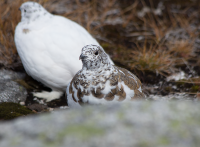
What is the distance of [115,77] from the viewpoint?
2.07 m

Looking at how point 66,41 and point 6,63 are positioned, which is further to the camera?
point 6,63

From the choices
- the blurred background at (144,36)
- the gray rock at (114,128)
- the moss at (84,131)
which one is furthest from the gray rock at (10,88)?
the moss at (84,131)

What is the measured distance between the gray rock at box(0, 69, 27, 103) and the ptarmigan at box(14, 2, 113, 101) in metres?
0.34

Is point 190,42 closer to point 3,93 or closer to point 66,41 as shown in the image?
point 66,41

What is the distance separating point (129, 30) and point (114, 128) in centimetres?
384

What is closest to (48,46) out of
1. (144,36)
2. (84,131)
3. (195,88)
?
(84,131)

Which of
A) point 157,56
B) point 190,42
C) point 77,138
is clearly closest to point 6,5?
point 157,56

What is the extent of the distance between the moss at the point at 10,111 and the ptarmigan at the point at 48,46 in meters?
0.49

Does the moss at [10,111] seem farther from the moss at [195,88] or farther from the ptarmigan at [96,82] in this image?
the moss at [195,88]

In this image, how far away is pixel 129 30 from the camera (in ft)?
15.1

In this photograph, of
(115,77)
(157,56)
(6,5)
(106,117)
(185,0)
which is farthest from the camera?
(185,0)

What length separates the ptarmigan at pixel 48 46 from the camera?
104 inches

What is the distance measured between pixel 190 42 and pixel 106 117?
3.53 metres

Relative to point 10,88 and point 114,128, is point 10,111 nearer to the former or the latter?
point 10,88
